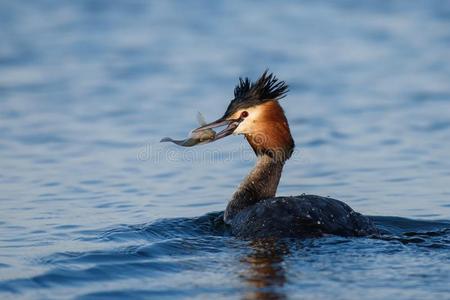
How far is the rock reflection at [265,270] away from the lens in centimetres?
802

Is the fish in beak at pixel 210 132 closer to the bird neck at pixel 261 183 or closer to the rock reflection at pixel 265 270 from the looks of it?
the bird neck at pixel 261 183

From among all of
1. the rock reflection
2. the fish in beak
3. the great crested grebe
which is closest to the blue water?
the rock reflection

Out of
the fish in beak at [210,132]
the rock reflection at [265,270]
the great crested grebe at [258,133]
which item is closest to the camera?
the rock reflection at [265,270]

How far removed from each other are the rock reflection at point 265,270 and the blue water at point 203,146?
1.0 inches

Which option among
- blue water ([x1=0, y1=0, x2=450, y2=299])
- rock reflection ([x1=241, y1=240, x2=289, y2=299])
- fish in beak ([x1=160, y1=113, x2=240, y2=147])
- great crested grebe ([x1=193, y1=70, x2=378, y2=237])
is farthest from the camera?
fish in beak ([x1=160, y1=113, x2=240, y2=147])

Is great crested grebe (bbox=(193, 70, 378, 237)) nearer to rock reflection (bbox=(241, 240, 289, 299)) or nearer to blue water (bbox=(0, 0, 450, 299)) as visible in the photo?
blue water (bbox=(0, 0, 450, 299))

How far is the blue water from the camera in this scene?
8633 mm

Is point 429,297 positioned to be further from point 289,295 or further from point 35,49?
point 35,49

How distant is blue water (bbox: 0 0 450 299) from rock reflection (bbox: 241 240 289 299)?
25 mm

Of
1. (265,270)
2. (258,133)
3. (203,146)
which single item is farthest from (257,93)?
(203,146)

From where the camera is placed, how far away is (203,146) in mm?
14375

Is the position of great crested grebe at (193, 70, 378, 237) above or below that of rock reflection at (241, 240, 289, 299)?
above

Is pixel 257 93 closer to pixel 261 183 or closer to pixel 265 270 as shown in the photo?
pixel 261 183

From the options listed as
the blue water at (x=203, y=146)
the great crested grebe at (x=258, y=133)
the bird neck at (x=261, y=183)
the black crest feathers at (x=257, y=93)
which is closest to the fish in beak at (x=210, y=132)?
the great crested grebe at (x=258, y=133)
